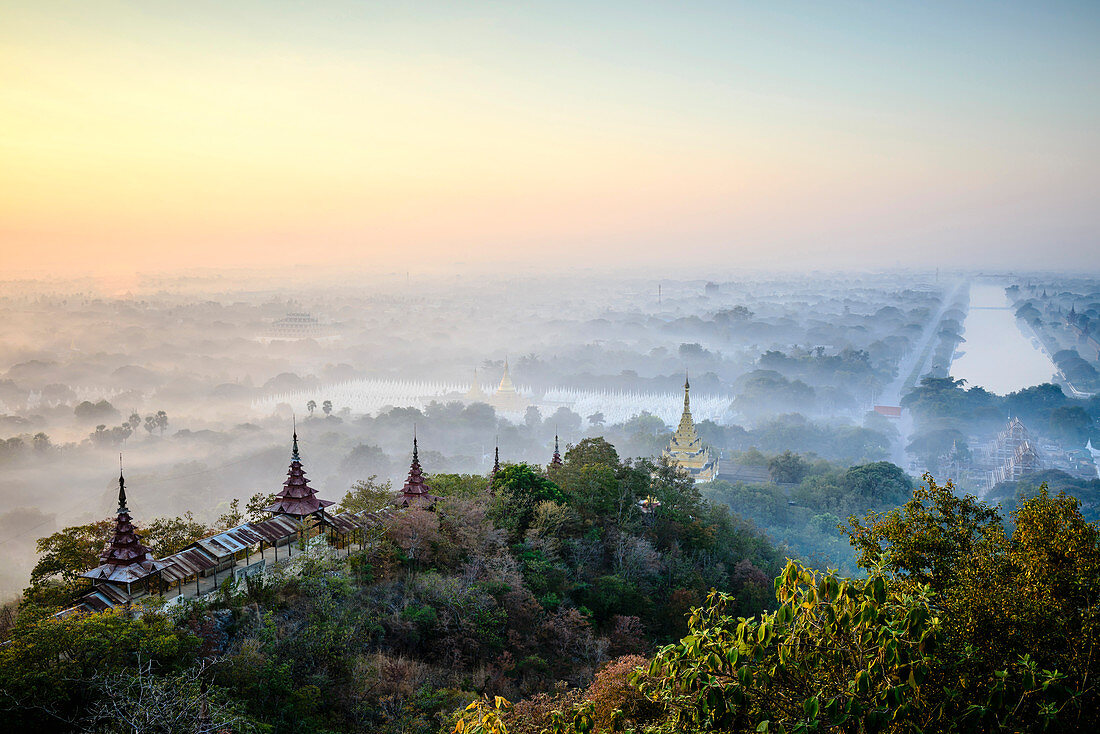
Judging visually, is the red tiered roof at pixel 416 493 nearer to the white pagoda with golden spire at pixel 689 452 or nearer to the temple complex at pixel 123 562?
the temple complex at pixel 123 562

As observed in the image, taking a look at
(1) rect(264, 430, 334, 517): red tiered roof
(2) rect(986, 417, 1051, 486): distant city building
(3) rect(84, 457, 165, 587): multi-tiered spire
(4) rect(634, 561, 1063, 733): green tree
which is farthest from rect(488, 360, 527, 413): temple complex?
(4) rect(634, 561, 1063, 733): green tree

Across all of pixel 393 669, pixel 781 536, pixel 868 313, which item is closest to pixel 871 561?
pixel 393 669

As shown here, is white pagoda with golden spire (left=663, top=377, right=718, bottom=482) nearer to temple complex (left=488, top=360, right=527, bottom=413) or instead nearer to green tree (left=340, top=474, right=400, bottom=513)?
green tree (left=340, top=474, right=400, bottom=513)

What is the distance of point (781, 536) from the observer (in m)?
41.2

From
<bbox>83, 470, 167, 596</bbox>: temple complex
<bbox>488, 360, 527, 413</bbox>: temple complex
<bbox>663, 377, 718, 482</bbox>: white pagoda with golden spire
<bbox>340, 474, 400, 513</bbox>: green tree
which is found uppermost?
<bbox>83, 470, 167, 596</bbox>: temple complex

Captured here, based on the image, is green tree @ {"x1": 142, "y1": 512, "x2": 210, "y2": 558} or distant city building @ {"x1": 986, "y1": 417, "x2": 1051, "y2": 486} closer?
green tree @ {"x1": 142, "y1": 512, "x2": 210, "y2": 558}

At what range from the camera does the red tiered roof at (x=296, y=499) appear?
20.2m

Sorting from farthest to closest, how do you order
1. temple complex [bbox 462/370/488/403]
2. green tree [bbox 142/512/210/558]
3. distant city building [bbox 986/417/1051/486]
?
1. temple complex [bbox 462/370/488/403]
2. distant city building [bbox 986/417/1051/486]
3. green tree [bbox 142/512/210/558]

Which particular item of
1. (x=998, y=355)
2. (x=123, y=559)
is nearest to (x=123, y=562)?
(x=123, y=559)

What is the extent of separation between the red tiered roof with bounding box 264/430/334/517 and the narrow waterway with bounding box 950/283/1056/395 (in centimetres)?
9258

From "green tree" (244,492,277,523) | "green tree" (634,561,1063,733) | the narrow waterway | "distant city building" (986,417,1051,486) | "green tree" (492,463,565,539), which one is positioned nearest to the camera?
"green tree" (634,561,1063,733)

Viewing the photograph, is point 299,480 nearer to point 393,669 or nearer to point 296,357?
point 393,669

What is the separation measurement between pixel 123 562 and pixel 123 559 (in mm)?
84

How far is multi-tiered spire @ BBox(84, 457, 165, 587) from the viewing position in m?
15.2
